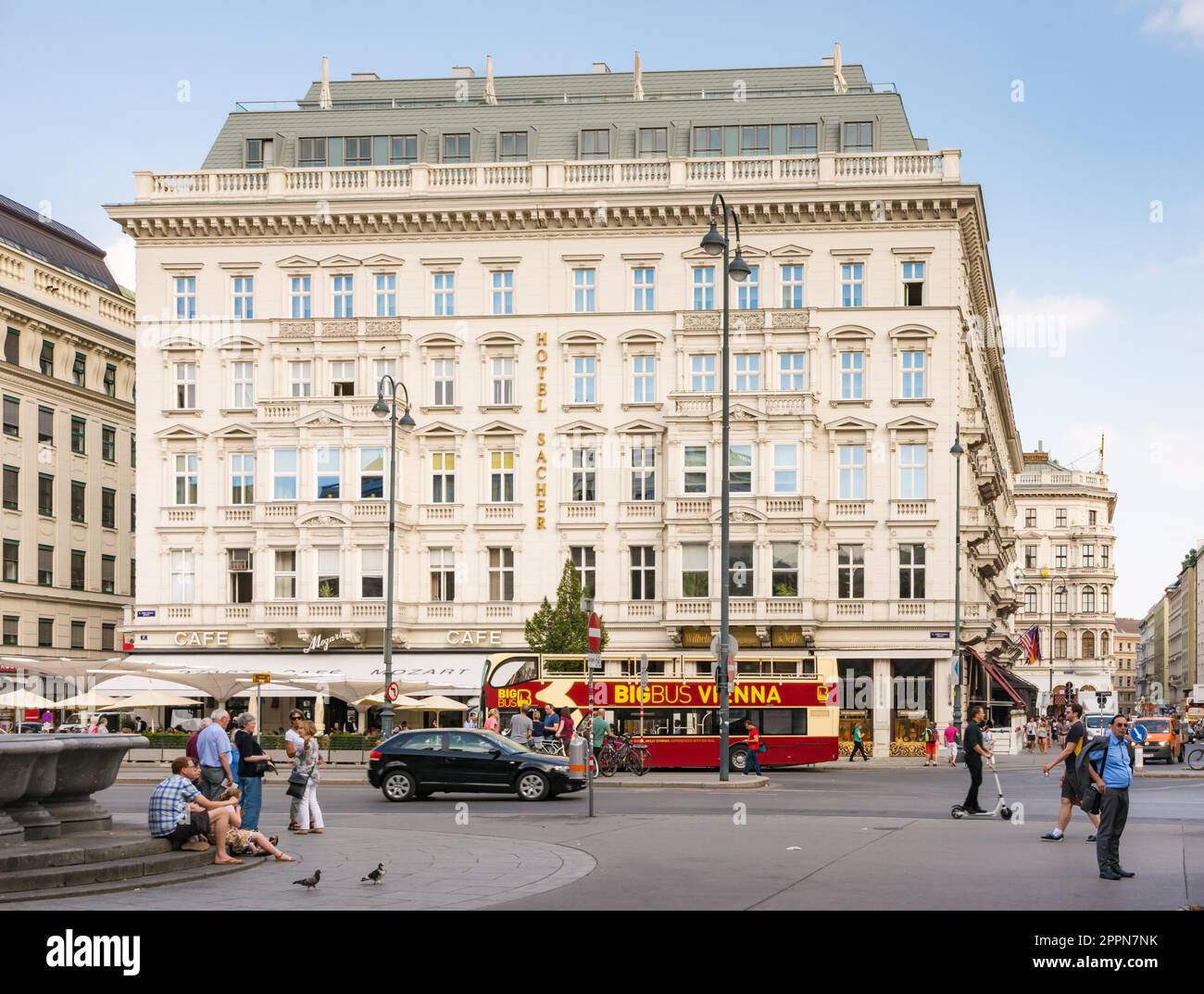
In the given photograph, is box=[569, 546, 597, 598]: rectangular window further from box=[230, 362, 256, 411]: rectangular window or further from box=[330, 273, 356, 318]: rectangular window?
box=[230, 362, 256, 411]: rectangular window

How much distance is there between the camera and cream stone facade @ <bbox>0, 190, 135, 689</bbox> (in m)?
66.6

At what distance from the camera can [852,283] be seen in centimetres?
5669

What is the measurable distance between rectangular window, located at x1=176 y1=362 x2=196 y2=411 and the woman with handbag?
3941 cm

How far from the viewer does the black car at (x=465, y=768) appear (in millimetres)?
30578

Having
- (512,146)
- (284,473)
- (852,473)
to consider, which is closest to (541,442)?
(284,473)

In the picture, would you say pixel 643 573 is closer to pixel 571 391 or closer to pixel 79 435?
pixel 571 391

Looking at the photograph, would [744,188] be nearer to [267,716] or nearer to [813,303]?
[813,303]

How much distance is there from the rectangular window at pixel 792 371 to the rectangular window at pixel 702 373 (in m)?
2.39

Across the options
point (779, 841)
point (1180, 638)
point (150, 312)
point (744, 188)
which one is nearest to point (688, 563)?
point (744, 188)

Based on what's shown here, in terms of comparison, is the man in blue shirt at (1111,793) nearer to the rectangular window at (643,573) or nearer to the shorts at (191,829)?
the shorts at (191,829)

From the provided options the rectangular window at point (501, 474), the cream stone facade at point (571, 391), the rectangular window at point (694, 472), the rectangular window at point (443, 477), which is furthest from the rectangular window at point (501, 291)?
the rectangular window at point (694, 472)

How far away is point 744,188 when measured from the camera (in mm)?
56719

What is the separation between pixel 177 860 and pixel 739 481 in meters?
41.0

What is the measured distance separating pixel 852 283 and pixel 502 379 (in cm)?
1298
